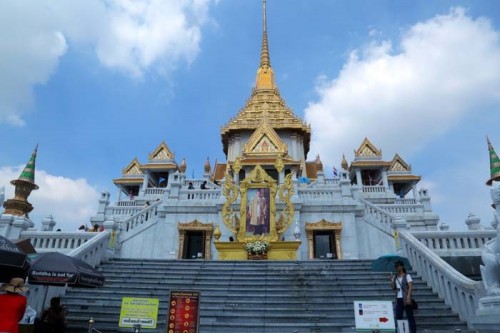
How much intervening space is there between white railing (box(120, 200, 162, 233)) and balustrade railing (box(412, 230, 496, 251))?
1279 cm

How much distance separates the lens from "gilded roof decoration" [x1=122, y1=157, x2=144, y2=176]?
36.2 m

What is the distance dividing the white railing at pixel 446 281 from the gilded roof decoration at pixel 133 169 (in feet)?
95.2

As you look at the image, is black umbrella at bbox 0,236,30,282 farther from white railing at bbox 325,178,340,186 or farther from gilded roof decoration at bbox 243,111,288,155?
gilded roof decoration at bbox 243,111,288,155

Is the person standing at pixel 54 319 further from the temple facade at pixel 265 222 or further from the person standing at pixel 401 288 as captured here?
the temple facade at pixel 265 222

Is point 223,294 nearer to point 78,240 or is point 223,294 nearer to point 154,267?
point 154,267

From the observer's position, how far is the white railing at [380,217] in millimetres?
17280

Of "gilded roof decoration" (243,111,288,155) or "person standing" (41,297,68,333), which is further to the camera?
"gilded roof decoration" (243,111,288,155)

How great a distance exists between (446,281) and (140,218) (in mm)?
14110

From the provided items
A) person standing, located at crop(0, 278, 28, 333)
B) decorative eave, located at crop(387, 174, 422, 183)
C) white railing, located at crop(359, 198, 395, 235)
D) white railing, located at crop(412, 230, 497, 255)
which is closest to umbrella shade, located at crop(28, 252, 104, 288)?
person standing, located at crop(0, 278, 28, 333)

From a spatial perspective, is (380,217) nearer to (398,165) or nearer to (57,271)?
(57,271)

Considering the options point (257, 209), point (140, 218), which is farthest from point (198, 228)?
point (257, 209)

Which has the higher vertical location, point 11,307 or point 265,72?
point 265,72

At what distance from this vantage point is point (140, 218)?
1855cm

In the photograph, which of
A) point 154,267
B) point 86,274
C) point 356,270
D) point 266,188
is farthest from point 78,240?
point 356,270
